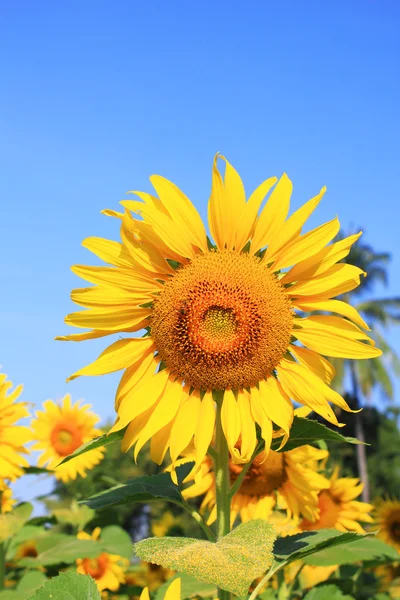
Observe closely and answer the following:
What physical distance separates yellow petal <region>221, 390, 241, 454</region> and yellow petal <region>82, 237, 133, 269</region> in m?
0.54

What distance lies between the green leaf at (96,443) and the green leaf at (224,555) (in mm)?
326

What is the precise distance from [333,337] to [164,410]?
0.60 m

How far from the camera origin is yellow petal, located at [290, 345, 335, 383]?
2418 millimetres

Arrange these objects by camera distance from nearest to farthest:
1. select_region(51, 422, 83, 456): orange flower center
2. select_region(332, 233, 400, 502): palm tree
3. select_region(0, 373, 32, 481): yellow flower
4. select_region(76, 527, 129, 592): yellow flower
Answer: select_region(0, 373, 32, 481): yellow flower → select_region(76, 527, 129, 592): yellow flower → select_region(51, 422, 83, 456): orange flower center → select_region(332, 233, 400, 502): palm tree

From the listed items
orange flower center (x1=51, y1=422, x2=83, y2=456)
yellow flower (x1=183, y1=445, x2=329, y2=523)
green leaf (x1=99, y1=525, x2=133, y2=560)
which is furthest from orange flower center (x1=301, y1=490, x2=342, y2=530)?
orange flower center (x1=51, y1=422, x2=83, y2=456)

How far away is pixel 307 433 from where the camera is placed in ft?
7.47

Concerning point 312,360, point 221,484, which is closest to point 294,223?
point 312,360

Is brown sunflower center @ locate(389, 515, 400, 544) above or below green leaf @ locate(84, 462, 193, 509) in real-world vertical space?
below

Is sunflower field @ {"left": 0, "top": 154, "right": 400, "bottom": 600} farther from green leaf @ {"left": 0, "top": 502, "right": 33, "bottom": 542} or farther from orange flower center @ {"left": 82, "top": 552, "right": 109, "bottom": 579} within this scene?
orange flower center @ {"left": 82, "top": 552, "right": 109, "bottom": 579}

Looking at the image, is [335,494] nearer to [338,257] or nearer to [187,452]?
[187,452]

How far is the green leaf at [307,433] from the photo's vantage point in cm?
220

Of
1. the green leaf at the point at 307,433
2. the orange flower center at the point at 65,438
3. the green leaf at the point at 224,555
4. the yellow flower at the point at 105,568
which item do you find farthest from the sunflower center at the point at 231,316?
the orange flower center at the point at 65,438

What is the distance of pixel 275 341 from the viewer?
240 centimetres

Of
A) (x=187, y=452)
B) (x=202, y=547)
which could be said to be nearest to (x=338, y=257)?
(x=202, y=547)
